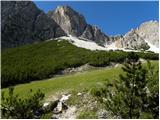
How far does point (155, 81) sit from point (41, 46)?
74186 mm

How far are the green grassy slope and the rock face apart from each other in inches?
2516

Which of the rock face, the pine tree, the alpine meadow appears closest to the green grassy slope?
the alpine meadow

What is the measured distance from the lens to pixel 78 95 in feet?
104

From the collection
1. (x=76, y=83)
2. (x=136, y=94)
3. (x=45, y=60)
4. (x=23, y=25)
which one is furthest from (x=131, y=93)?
(x=23, y=25)

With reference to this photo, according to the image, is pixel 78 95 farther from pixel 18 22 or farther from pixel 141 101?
pixel 18 22

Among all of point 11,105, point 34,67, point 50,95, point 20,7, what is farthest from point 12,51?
point 20,7

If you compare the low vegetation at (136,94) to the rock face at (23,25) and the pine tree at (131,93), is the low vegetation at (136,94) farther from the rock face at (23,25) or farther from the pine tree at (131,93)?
the rock face at (23,25)

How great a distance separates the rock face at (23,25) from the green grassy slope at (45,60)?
6390cm

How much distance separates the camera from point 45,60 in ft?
237

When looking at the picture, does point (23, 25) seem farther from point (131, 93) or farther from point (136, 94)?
point (136, 94)

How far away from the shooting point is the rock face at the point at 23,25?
511 feet

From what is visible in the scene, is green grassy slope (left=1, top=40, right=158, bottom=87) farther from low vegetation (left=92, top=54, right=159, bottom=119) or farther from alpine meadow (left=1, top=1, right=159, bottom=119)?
low vegetation (left=92, top=54, right=159, bottom=119)

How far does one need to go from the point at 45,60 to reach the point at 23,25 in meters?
96.4

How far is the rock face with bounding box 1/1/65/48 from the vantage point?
511 feet
